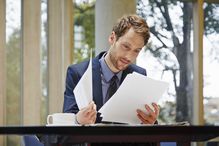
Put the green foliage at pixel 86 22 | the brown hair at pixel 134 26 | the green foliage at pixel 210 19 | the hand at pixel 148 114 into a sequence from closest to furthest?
the hand at pixel 148 114 → the brown hair at pixel 134 26 → the green foliage at pixel 86 22 → the green foliage at pixel 210 19

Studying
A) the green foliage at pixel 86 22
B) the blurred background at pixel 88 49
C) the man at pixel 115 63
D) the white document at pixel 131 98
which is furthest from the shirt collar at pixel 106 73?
the green foliage at pixel 86 22

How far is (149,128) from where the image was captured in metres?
1.28

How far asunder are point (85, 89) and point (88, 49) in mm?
2787

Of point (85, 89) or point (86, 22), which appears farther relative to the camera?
point (86, 22)

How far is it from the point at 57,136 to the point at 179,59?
3.88 metres

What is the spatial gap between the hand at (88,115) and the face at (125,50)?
→ 1.58ft

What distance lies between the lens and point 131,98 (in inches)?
69.6

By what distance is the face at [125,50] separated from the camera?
2202mm

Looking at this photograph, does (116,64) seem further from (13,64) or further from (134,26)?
(13,64)

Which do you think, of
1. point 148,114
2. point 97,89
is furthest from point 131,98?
point 97,89

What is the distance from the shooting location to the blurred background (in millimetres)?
4016

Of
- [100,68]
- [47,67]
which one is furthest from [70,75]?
[47,67]

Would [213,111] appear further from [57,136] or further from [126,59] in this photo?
[57,136]

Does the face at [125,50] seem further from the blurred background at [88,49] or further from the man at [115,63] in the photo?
the blurred background at [88,49]
